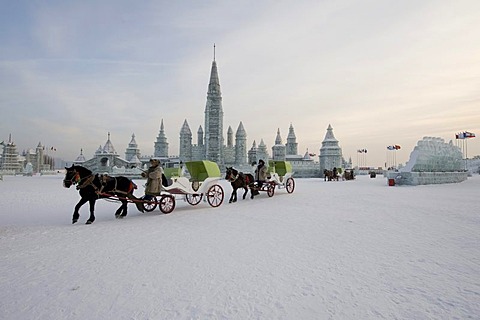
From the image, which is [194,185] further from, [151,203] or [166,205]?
[151,203]

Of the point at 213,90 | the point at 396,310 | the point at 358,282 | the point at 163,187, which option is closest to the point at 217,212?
the point at 163,187

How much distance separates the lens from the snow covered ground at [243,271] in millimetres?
2488

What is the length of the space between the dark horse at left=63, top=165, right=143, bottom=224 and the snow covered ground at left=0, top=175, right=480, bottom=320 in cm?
90

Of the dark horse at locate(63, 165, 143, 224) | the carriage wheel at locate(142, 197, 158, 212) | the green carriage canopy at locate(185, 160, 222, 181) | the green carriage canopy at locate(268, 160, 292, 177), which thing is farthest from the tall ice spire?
the dark horse at locate(63, 165, 143, 224)

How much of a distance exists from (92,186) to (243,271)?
5300 mm

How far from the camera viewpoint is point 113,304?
257cm

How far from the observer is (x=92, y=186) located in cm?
686

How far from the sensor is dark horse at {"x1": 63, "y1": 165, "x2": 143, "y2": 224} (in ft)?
21.7

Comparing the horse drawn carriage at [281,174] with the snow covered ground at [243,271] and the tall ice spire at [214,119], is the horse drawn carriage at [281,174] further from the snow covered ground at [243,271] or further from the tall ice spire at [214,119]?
the tall ice spire at [214,119]

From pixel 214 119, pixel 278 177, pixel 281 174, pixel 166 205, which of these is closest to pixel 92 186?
pixel 166 205

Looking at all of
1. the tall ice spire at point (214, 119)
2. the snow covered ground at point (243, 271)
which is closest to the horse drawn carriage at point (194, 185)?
the snow covered ground at point (243, 271)

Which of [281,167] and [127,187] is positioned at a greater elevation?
[281,167]

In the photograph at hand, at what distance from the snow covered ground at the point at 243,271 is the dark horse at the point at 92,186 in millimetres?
902

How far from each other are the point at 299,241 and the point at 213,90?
49222 mm
